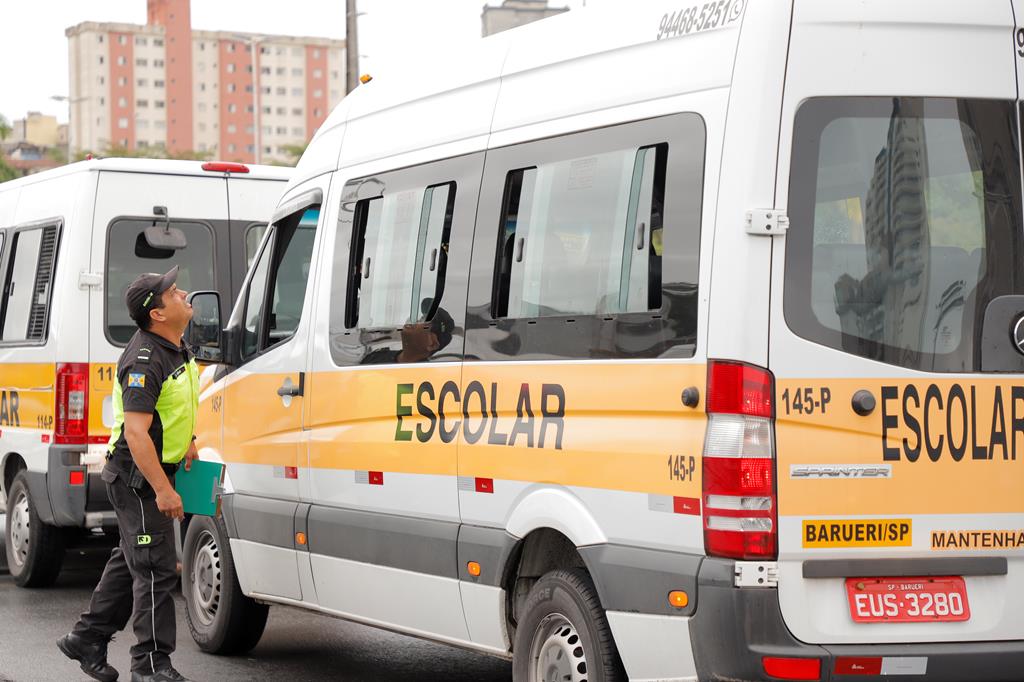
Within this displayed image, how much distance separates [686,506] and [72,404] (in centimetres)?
631

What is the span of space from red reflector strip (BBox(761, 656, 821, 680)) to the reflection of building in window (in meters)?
0.97

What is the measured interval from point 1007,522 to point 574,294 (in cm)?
164

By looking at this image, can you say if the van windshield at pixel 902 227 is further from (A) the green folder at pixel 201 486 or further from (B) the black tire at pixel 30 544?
(B) the black tire at pixel 30 544

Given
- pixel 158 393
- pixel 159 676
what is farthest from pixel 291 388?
pixel 159 676

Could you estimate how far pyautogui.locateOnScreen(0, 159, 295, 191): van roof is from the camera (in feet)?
34.7

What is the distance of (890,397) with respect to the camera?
16.2ft

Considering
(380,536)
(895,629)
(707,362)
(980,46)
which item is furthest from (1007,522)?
(380,536)

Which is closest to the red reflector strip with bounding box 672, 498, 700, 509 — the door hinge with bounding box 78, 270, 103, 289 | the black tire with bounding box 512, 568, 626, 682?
the black tire with bounding box 512, 568, 626, 682

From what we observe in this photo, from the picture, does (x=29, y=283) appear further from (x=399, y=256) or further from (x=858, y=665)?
(x=858, y=665)

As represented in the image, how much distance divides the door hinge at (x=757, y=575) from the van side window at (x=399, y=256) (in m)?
2.13

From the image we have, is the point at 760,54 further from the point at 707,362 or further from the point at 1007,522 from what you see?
the point at 1007,522

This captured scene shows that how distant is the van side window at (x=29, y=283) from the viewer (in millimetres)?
10867

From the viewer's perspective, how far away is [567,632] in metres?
5.68

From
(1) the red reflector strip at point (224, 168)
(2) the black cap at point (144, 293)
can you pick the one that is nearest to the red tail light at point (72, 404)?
(1) the red reflector strip at point (224, 168)
